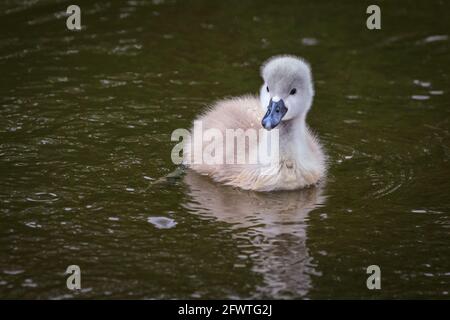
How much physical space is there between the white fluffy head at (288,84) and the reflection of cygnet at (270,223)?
0.62 metres

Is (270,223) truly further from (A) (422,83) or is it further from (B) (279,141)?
(A) (422,83)

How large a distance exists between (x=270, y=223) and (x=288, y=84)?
41.3 inches

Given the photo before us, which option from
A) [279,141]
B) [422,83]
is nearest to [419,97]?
[422,83]

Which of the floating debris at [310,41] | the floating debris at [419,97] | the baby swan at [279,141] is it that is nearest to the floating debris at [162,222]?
the baby swan at [279,141]

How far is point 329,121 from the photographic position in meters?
7.73

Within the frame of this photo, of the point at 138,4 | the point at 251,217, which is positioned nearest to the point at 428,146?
the point at 251,217

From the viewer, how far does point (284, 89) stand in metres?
6.39

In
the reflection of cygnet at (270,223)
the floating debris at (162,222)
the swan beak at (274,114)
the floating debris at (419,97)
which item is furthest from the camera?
the floating debris at (419,97)

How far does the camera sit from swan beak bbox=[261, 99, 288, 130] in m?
6.19

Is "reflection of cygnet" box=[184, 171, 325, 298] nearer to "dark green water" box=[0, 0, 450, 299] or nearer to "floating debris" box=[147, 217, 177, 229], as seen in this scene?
"dark green water" box=[0, 0, 450, 299]

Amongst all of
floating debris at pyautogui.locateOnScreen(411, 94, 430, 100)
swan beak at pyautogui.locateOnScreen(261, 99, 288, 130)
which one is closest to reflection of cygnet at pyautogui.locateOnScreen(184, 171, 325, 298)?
swan beak at pyautogui.locateOnScreen(261, 99, 288, 130)

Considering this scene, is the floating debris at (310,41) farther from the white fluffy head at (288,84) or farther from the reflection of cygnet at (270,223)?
the reflection of cygnet at (270,223)

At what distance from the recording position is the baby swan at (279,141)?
Answer: 252 inches
